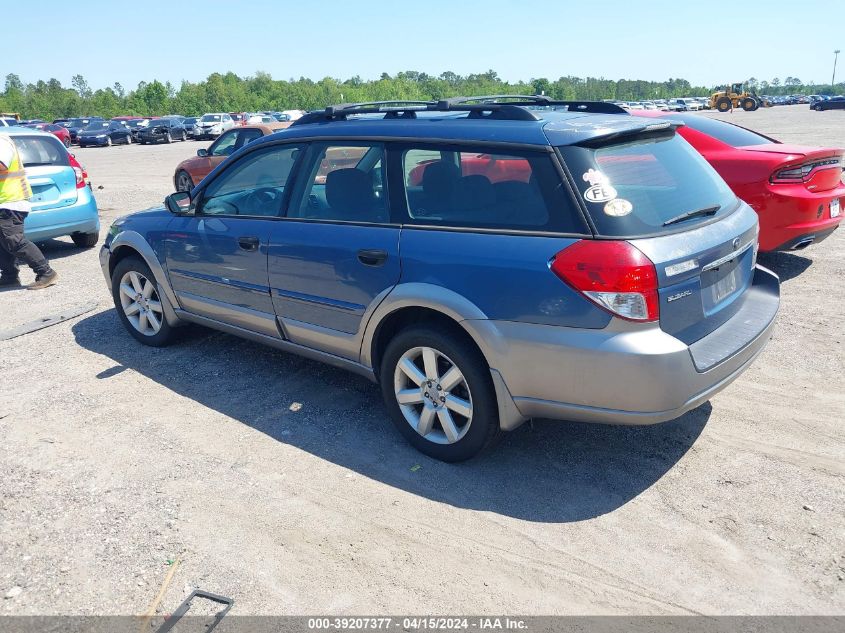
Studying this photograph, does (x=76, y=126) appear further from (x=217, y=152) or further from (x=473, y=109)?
(x=473, y=109)

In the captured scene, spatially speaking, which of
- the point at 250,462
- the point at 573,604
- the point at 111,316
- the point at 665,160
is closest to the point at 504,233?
the point at 665,160

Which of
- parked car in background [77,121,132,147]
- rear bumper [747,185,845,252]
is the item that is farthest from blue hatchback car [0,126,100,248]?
parked car in background [77,121,132,147]

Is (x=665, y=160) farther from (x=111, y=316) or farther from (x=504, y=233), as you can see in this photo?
(x=111, y=316)

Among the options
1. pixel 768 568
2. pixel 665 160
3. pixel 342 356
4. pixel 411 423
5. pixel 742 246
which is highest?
pixel 665 160

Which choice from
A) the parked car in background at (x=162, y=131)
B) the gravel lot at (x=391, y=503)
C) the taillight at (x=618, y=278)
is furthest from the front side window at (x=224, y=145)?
the parked car in background at (x=162, y=131)

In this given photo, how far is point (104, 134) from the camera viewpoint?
1613 inches

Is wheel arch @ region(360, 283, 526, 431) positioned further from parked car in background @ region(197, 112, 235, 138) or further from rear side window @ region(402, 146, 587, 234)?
parked car in background @ region(197, 112, 235, 138)

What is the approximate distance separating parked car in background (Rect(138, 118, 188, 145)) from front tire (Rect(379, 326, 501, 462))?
143ft

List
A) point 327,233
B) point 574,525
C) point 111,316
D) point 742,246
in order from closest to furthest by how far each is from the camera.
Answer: point 574,525 < point 742,246 < point 327,233 < point 111,316

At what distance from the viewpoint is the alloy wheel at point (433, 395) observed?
3.57 m

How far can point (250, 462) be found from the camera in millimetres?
3838

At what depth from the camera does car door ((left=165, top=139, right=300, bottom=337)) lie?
4.46 m

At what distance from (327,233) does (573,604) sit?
7.91 ft

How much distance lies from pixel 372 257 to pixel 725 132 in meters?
4.97
